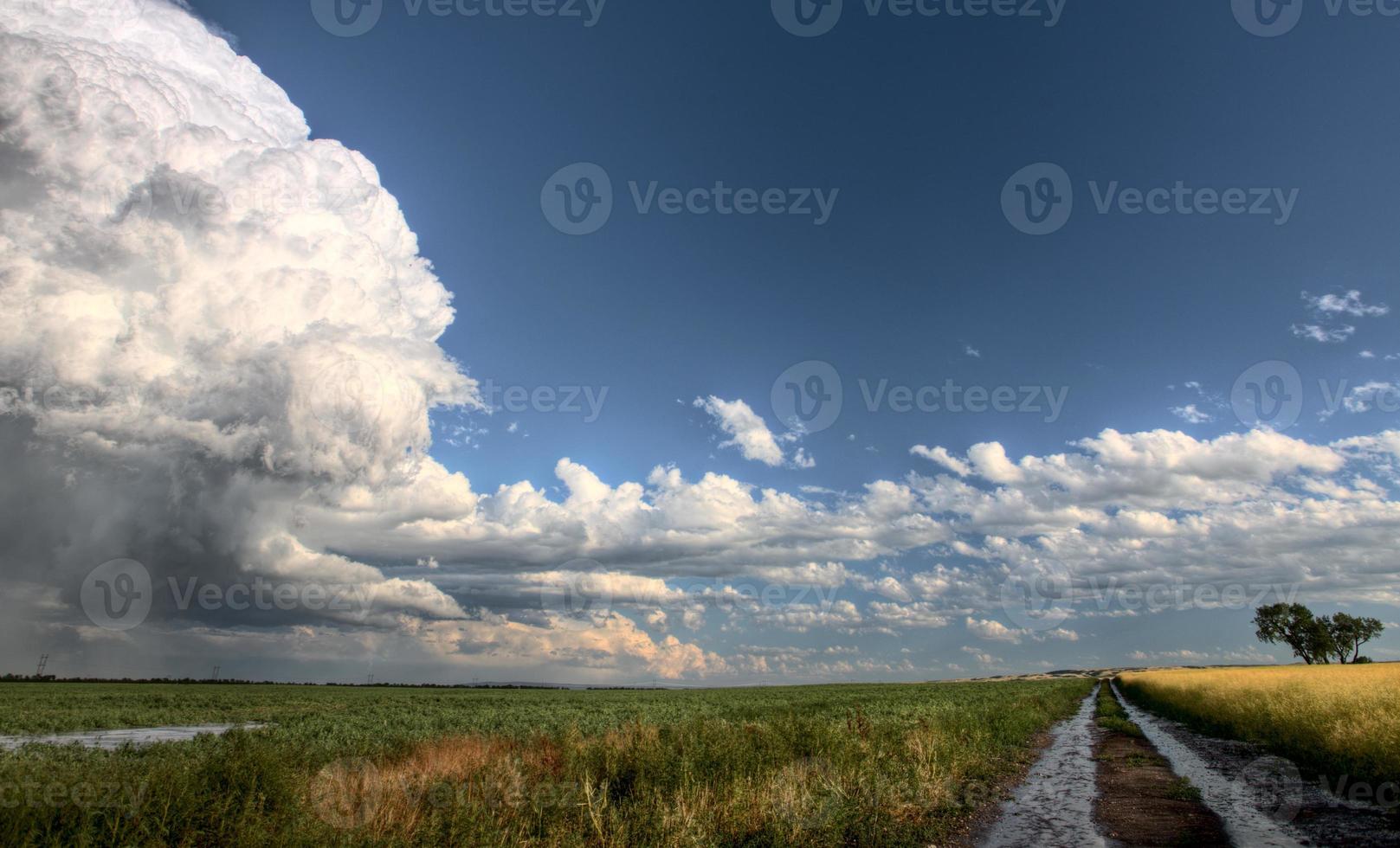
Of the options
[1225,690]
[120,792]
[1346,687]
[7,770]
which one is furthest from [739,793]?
[1225,690]

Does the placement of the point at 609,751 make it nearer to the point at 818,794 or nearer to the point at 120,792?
the point at 818,794

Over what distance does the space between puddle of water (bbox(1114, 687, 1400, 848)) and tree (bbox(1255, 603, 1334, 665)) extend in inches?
4896

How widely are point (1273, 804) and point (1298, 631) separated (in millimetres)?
136804

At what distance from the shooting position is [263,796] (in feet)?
30.7

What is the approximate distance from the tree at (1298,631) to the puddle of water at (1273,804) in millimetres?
124363

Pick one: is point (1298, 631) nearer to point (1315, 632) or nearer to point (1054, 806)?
point (1315, 632)

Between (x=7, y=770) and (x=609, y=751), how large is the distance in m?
10.0

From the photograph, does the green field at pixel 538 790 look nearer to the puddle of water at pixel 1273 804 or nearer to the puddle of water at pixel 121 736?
the puddle of water at pixel 1273 804

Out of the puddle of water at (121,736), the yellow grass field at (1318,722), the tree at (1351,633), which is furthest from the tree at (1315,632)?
the puddle of water at (121,736)

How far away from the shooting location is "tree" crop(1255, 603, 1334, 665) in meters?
109

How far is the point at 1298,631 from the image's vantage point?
112 metres

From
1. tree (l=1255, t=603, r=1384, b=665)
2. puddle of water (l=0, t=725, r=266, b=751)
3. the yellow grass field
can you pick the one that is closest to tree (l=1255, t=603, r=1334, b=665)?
tree (l=1255, t=603, r=1384, b=665)

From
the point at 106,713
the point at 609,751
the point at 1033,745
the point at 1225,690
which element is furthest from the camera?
the point at 106,713

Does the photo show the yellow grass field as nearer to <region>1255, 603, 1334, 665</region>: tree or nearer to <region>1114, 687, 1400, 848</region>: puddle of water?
<region>1114, 687, 1400, 848</region>: puddle of water
